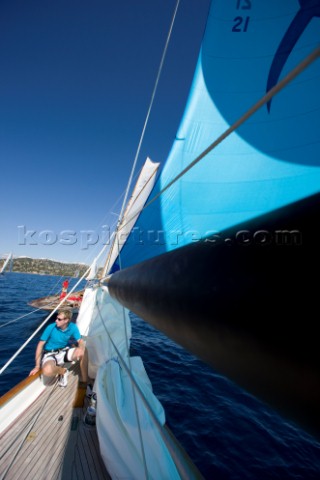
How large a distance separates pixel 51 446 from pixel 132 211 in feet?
18.5

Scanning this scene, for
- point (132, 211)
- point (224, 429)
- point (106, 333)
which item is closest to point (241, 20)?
point (132, 211)

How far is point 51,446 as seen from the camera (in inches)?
112

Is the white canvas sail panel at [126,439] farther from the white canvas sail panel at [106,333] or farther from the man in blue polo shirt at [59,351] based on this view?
the man in blue polo shirt at [59,351]

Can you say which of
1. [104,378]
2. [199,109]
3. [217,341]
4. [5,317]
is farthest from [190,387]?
[5,317]

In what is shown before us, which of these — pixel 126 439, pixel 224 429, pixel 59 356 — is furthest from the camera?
pixel 224 429

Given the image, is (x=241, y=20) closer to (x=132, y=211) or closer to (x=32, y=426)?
(x=132, y=211)

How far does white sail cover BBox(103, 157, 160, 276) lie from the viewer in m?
5.38

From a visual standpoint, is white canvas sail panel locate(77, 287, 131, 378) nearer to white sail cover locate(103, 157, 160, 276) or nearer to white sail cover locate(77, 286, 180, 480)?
white sail cover locate(77, 286, 180, 480)

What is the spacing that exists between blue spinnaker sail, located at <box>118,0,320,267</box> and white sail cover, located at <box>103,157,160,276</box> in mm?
881

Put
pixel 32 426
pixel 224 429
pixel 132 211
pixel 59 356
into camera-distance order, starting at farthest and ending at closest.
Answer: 1. pixel 132 211
2. pixel 224 429
3. pixel 59 356
4. pixel 32 426

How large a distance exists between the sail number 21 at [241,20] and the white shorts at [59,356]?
21.1 feet

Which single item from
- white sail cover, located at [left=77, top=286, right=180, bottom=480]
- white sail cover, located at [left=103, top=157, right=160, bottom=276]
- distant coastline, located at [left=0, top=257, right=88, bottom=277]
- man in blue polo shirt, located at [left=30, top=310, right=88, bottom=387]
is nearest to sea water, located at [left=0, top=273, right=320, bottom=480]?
white sail cover, located at [left=77, top=286, right=180, bottom=480]

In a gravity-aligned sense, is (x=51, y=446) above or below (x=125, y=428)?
below

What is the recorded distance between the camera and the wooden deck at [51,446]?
2.52m
